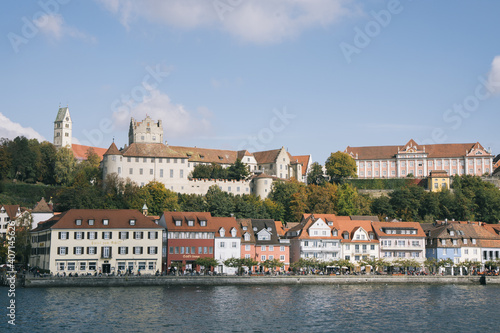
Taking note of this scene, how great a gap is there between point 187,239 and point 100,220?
38.9 ft

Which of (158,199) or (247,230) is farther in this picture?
(158,199)

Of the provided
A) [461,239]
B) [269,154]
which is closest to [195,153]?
[269,154]

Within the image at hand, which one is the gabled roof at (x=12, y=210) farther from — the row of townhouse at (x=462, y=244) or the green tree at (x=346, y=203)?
the row of townhouse at (x=462, y=244)

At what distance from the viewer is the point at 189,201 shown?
385 feet

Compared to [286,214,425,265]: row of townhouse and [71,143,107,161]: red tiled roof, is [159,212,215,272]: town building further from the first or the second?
[71,143,107,161]: red tiled roof

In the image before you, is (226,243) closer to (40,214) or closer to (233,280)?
(233,280)

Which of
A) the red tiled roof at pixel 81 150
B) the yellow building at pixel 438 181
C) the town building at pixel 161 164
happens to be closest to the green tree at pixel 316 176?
the town building at pixel 161 164

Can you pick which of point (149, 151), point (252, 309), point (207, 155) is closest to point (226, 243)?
point (252, 309)

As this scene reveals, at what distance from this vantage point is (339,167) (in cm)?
14750

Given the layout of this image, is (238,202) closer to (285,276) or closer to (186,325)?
(285,276)

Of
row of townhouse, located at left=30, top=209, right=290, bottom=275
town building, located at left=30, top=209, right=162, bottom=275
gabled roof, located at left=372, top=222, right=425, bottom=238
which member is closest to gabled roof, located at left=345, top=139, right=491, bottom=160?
gabled roof, located at left=372, top=222, right=425, bottom=238

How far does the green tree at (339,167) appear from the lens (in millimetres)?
147250

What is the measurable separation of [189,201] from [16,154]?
42665 millimetres

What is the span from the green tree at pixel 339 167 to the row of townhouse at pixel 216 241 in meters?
56.2
